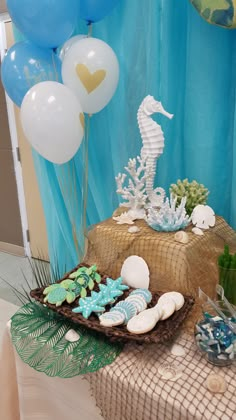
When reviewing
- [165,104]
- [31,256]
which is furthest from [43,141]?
[31,256]

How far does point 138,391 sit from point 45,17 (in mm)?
1062

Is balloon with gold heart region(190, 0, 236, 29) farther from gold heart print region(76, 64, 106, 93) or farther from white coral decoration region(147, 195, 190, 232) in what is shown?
white coral decoration region(147, 195, 190, 232)

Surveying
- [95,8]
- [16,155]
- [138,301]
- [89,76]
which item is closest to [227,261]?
[138,301]

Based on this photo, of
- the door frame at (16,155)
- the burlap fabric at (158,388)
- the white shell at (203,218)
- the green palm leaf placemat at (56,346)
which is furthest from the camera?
the door frame at (16,155)

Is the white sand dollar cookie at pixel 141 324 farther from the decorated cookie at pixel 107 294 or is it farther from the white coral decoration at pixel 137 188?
the white coral decoration at pixel 137 188

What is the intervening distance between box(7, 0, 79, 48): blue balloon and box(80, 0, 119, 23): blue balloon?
0.13 feet

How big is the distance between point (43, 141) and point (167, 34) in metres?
0.53

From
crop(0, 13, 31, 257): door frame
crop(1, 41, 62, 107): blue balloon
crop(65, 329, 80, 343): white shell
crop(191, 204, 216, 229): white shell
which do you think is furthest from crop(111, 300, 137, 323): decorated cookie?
crop(0, 13, 31, 257): door frame

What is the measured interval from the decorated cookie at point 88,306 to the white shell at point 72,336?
5 cm

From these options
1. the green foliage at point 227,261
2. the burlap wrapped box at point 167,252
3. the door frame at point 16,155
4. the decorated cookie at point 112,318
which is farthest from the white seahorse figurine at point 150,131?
the door frame at point 16,155

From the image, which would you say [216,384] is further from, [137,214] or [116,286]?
[137,214]

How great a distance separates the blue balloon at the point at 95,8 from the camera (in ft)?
3.53

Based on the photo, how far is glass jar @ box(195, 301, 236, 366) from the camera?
0.71 meters

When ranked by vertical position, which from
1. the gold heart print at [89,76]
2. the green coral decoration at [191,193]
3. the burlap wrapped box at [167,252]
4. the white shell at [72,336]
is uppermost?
the gold heart print at [89,76]
